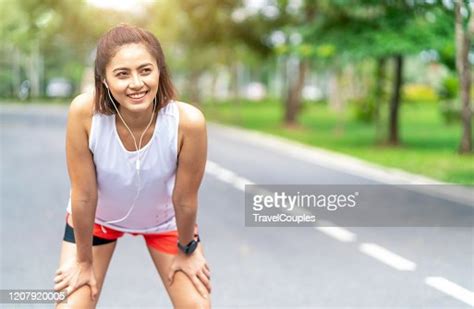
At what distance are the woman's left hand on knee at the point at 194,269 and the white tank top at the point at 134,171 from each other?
0.54ft

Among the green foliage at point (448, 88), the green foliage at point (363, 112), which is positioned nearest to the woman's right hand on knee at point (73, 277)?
the green foliage at point (448, 88)

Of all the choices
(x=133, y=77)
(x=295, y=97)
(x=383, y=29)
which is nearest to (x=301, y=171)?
(x=383, y=29)

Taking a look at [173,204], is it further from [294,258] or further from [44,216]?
[44,216]

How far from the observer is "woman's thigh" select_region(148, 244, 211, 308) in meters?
3.45

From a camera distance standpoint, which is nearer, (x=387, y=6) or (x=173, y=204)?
(x=173, y=204)

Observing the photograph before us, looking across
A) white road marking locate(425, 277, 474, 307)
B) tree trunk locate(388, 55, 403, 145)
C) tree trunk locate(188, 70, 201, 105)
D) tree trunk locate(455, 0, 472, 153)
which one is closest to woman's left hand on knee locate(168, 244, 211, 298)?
white road marking locate(425, 277, 474, 307)

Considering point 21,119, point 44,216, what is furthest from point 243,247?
point 21,119

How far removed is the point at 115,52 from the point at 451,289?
444cm

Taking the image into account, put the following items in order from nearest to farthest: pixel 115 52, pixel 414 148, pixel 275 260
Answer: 1. pixel 115 52
2. pixel 275 260
3. pixel 414 148

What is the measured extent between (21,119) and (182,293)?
118 feet

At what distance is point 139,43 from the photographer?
3107mm

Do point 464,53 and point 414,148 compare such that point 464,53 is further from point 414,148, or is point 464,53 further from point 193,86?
point 193,86

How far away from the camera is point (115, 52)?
10.2 feet

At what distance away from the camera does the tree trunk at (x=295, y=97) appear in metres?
35.0
